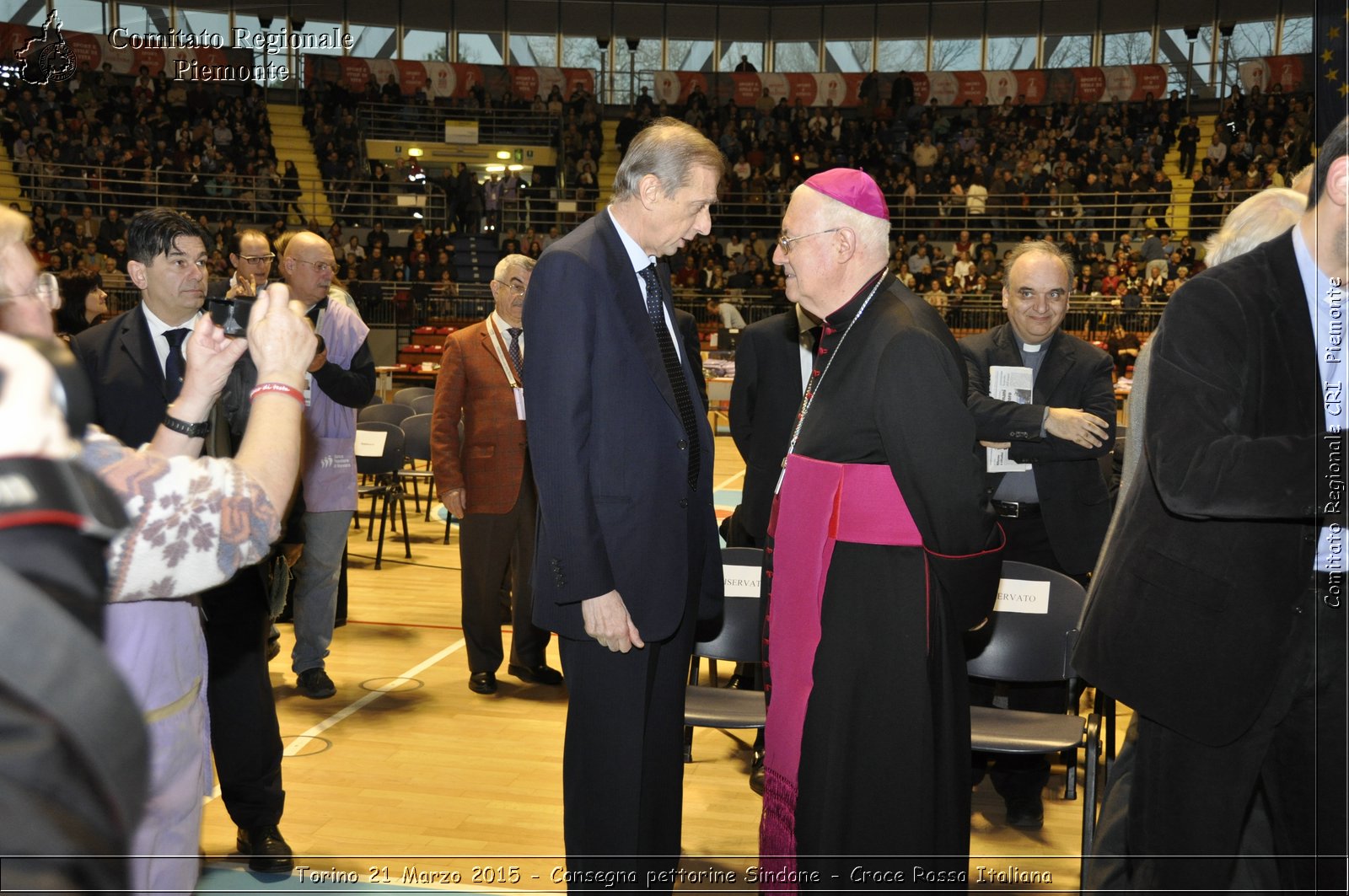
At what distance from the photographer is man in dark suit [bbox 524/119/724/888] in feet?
8.00

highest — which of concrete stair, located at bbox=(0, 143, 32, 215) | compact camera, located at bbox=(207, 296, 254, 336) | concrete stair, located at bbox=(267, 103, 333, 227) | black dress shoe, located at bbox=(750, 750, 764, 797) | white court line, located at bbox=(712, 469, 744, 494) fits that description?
concrete stair, located at bbox=(267, 103, 333, 227)

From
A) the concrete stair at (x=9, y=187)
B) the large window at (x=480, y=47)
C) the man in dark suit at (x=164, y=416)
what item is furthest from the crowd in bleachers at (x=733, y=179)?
the man in dark suit at (x=164, y=416)

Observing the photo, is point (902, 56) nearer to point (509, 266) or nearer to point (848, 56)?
point (848, 56)

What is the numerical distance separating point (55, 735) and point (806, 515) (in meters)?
1.91

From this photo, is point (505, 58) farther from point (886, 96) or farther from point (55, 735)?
point (55, 735)

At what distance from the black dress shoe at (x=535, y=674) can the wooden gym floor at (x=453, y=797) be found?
49 millimetres

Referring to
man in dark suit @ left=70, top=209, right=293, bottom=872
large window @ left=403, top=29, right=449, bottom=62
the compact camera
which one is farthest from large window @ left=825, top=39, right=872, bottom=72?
the compact camera

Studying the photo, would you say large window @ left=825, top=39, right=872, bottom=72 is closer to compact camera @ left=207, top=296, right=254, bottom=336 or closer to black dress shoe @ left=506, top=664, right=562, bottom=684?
black dress shoe @ left=506, top=664, right=562, bottom=684

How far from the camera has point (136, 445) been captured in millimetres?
2730

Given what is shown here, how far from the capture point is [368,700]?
15.4ft

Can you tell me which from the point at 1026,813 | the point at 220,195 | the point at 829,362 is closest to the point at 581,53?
the point at 220,195

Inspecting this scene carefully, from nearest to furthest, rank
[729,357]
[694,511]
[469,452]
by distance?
[694,511]
[469,452]
[729,357]

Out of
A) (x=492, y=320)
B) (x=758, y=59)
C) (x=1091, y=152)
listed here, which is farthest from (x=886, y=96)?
(x=492, y=320)

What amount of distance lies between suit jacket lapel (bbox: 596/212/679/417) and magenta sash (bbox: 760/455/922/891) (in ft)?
1.14
